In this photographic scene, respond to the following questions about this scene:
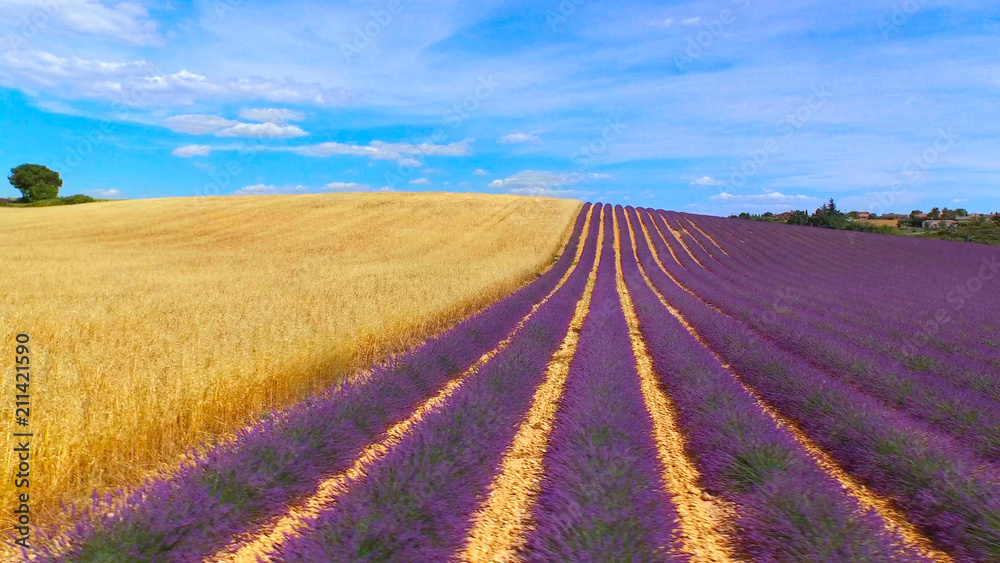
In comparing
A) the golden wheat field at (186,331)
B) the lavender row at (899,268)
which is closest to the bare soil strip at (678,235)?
the lavender row at (899,268)

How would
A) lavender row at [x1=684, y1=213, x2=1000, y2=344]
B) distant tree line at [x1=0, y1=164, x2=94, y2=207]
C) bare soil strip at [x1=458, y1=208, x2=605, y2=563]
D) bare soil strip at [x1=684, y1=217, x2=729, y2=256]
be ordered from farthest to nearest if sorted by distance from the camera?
1. distant tree line at [x1=0, y1=164, x2=94, y2=207]
2. bare soil strip at [x1=684, y1=217, x2=729, y2=256]
3. lavender row at [x1=684, y1=213, x2=1000, y2=344]
4. bare soil strip at [x1=458, y1=208, x2=605, y2=563]

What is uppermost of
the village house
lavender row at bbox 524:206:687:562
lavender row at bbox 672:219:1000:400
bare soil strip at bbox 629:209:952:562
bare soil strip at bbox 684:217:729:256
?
the village house

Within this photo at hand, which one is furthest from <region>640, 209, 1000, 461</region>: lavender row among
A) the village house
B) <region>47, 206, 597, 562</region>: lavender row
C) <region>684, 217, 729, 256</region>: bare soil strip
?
the village house

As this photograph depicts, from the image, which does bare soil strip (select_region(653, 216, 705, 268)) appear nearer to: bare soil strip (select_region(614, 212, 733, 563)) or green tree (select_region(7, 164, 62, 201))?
bare soil strip (select_region(614, 212, 733, 563))

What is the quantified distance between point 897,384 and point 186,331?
29.3 ft

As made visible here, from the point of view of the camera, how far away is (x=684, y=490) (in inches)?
165

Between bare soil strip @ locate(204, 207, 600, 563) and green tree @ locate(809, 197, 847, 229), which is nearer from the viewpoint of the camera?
bare soil strip @ locate(204, 207, 600, 563)

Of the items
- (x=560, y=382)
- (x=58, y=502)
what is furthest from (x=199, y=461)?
(x=560, y=382)

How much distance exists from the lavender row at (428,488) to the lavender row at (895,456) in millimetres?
3073

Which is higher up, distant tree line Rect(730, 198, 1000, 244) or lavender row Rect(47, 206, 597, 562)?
distant tree line Rect(730, 198, 1000, 244)

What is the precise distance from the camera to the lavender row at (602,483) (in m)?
2.87

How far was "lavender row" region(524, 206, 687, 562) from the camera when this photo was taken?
287 cm

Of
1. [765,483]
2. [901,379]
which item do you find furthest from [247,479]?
[901,379]

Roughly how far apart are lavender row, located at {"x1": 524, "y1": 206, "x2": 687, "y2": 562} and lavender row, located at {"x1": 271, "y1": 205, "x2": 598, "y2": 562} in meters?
0.50
